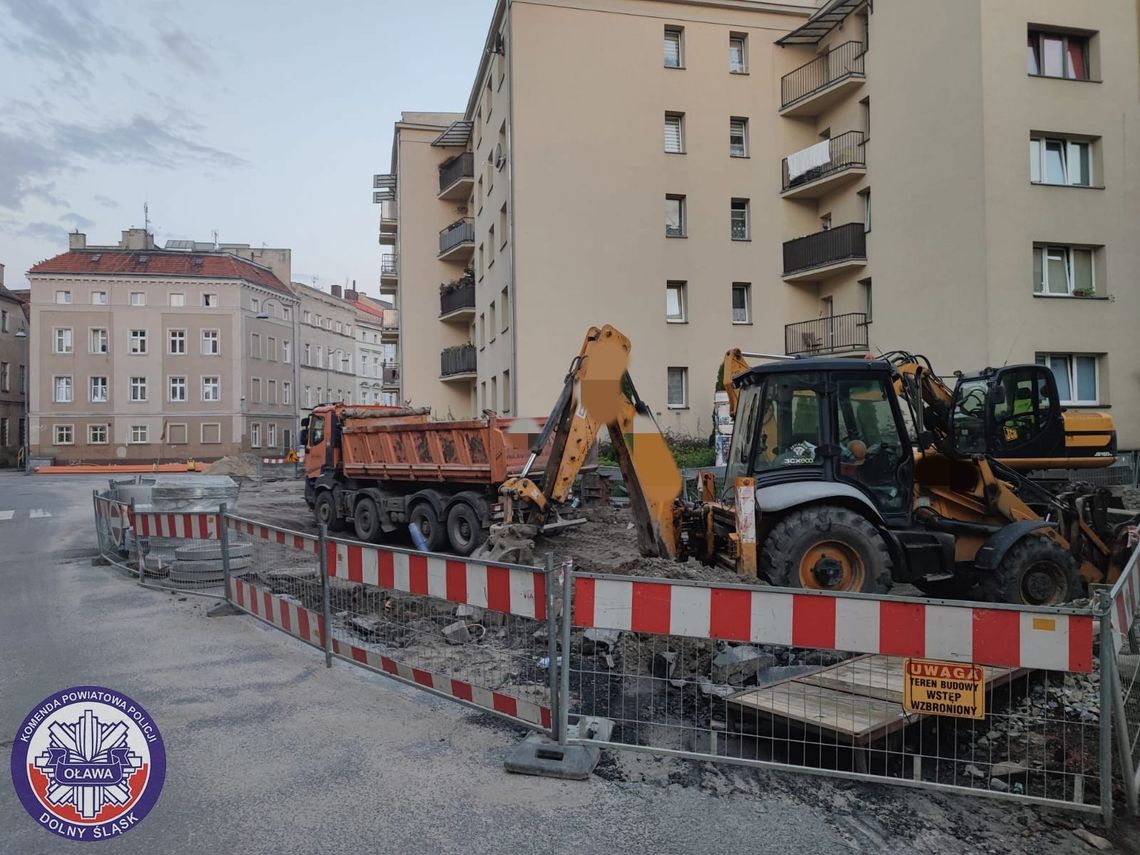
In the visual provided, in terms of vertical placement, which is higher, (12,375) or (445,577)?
(12,375)

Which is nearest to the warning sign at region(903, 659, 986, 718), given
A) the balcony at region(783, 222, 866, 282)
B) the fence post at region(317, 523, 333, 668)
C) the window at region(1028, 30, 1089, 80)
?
the fence post at region(317, 523, 333, 668)

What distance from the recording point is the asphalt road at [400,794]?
Answer: 133 inches

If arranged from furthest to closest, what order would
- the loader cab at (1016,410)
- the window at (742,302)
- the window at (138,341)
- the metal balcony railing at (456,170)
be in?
the window at (138,341) → the metal balcony railing at (456,170) → the window at (742,302) → the loader cab at (1016,410)

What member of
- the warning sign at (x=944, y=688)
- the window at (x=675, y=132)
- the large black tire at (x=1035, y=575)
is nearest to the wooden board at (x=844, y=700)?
the warning sign at (x=944, y=688)

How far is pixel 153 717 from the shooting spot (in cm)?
485

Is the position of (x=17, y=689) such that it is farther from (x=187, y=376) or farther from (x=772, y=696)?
(x=187, y=376)

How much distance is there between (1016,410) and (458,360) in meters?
25.4

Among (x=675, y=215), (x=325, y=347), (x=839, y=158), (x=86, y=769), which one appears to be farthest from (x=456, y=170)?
(x=325, y=347)

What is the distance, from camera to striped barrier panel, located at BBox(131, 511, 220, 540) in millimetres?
8398

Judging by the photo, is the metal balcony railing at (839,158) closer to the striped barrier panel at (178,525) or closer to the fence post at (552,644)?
the striped barrier panel at (178,525)

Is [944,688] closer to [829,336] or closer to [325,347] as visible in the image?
[829,336]

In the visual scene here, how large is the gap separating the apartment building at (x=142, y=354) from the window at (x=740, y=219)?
41.1 m

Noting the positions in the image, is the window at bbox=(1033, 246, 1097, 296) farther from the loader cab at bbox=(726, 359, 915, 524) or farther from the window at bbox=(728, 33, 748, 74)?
the loader cab at bbox=(726, 359, 915, 524)

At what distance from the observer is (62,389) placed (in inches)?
2066
